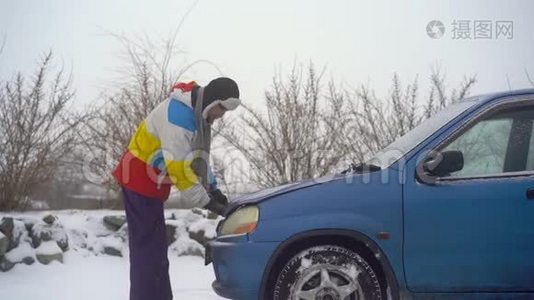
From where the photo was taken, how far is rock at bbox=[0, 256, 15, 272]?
18.2ft

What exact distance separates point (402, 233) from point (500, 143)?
1018mm

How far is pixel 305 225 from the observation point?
3.31 m

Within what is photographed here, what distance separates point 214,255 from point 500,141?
82.0 inches

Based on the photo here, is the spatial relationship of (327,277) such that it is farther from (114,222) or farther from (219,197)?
(114,222)

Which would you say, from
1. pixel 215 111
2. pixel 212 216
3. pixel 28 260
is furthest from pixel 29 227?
pixel 215 111

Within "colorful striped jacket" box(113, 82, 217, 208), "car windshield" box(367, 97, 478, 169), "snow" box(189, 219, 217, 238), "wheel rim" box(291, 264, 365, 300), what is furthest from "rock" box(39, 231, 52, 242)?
"car windshield" box(367, 97, 478, 169)

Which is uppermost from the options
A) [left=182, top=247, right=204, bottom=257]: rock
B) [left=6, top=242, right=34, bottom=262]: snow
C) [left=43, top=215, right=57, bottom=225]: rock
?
[left=43, top=215, right=57, bottom=225]: rock

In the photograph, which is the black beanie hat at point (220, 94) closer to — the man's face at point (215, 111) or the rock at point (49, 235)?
the man's face at point (215, 111)

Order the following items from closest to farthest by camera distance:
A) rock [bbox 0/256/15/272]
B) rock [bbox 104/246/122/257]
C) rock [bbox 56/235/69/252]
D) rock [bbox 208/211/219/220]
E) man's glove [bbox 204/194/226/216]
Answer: man's glove [bbox 204/194/226/216], rock [bbox 0/256/15/272], rock [bbox 56/235/69/252], rock [bbox 104/246/122/257], rock [bbox 208/211/219/220]

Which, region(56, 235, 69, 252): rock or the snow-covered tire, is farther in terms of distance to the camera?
region(56, 235, 69, 252): rock

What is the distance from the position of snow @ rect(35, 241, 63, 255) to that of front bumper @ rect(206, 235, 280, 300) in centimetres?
311

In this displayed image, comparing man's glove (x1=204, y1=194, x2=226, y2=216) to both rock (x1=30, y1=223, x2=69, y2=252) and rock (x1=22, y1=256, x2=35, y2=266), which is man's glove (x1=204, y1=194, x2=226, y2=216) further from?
rock (x1=30, y1=223, x2=69, y2=252)

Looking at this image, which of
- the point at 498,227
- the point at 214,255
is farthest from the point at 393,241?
the point at 214,255

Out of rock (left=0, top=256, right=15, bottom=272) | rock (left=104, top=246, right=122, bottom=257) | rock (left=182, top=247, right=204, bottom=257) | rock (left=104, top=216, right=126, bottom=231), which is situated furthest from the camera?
rock (left=104, top=216, right=126, bottom=231)
